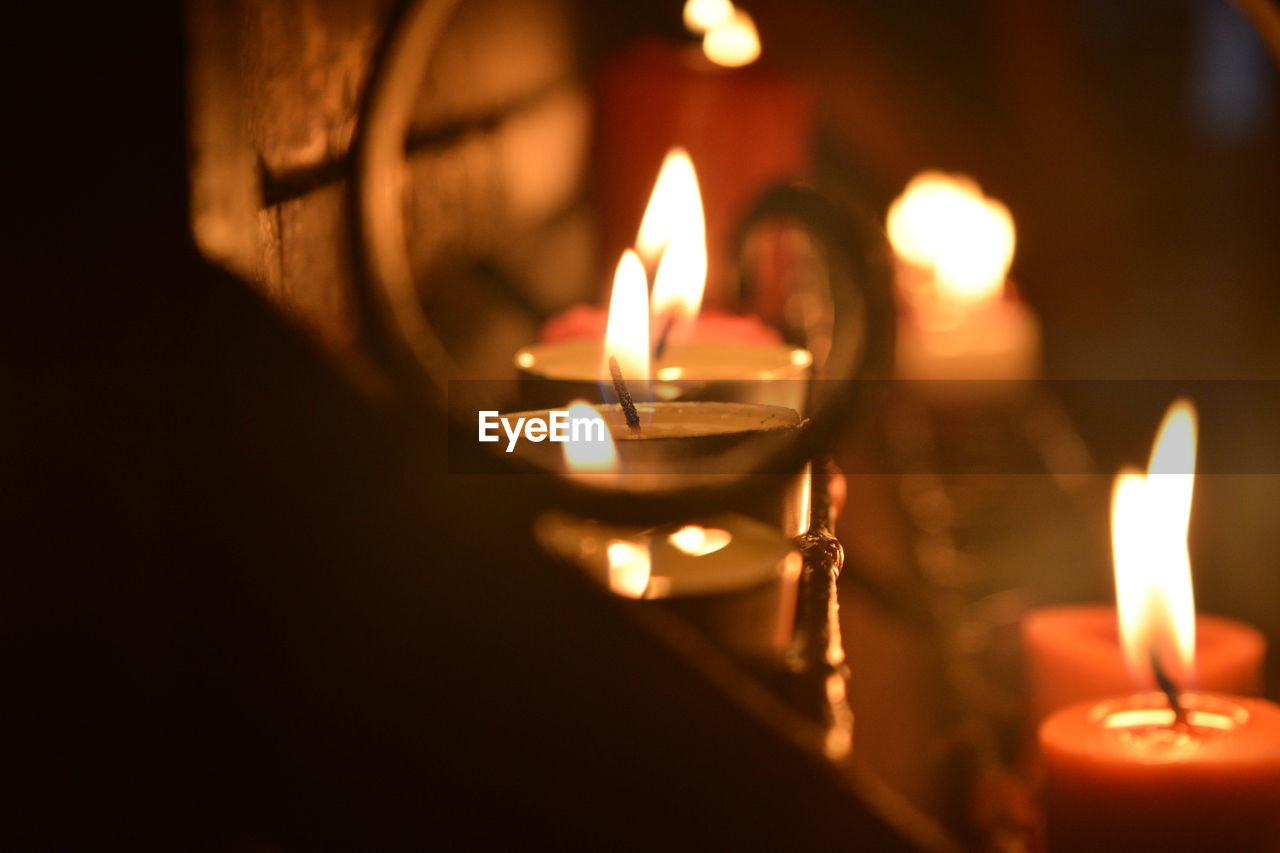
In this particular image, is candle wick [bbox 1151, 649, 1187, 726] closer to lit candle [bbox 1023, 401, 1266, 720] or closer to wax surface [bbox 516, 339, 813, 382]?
lit candle [bbox 1023, 401, 1266, 720]

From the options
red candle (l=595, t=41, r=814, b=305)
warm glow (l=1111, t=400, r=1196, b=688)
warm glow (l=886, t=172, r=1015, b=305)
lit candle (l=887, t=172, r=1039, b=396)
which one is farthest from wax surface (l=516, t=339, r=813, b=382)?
warm glow (l=886, t=172, r=1015, b=305)

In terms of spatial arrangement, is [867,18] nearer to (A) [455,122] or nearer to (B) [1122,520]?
(A) [455,122]

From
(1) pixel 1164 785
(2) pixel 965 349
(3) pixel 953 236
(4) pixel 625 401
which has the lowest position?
(1) pixel 1164 785

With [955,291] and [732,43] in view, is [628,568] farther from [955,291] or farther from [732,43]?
[955,291]

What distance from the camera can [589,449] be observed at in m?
0.24

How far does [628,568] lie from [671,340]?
0.45 ft

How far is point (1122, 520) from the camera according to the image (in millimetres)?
384

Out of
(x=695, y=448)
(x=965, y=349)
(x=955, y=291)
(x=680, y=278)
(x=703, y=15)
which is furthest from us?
(x=955, y=291)

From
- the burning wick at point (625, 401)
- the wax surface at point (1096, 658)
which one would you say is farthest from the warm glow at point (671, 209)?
the wax surface at point (1096, 658)

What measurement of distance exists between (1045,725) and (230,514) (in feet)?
0.79

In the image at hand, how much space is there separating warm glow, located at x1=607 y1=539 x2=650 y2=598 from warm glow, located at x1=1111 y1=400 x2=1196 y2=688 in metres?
0.17

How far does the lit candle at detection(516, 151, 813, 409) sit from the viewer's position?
0.28 m

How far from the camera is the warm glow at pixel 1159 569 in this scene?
33 centimetres

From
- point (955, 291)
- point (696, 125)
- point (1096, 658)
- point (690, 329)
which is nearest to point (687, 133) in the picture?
point (696, 125)
